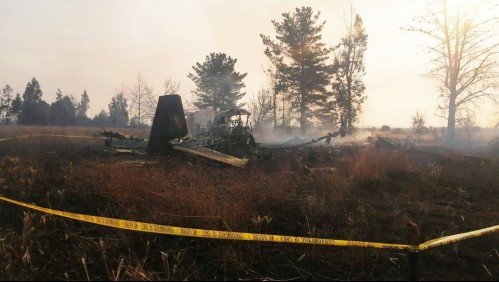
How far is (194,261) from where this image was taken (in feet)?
13.7

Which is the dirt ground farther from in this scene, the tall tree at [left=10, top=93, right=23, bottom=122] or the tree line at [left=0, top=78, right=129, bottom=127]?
the tall tree at [left=10, top=93, right=23, bottom=122]

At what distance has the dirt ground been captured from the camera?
4.03 metres

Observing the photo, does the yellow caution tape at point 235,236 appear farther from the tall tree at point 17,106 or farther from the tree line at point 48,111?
the tall tree at point 17,106

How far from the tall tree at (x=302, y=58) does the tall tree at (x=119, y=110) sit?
34.9 metres

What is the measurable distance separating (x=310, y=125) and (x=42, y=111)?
132 feet

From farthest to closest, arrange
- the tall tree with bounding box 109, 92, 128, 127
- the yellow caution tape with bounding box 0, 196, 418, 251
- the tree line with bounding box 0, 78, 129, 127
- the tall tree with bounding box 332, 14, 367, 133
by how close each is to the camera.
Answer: the tall tree with bounding box 109, 92, 128, 127 < the tree line with bounding box 0, 78, 129, 127 < the tall tree with bounding box 332, 14, 367, 133 < the yellow caution tape with bounding box 0, 196, 418, 251

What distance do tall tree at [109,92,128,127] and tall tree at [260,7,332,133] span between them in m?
34.9

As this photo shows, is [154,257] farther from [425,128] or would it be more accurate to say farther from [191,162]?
[425,128]

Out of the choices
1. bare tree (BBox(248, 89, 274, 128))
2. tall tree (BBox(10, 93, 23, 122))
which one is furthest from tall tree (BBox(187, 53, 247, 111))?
tall tree (BBox(10, 93, 23, 122))

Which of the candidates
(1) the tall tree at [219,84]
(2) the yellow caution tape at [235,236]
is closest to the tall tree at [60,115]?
(1) the tall tree at [219,84]

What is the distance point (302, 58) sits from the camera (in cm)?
3862

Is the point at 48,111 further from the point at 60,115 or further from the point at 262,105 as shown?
the point at 262,105

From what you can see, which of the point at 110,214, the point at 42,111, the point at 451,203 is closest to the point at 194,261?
the point at 110,214

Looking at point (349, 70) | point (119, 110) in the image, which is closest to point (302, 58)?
point (349, 70)
